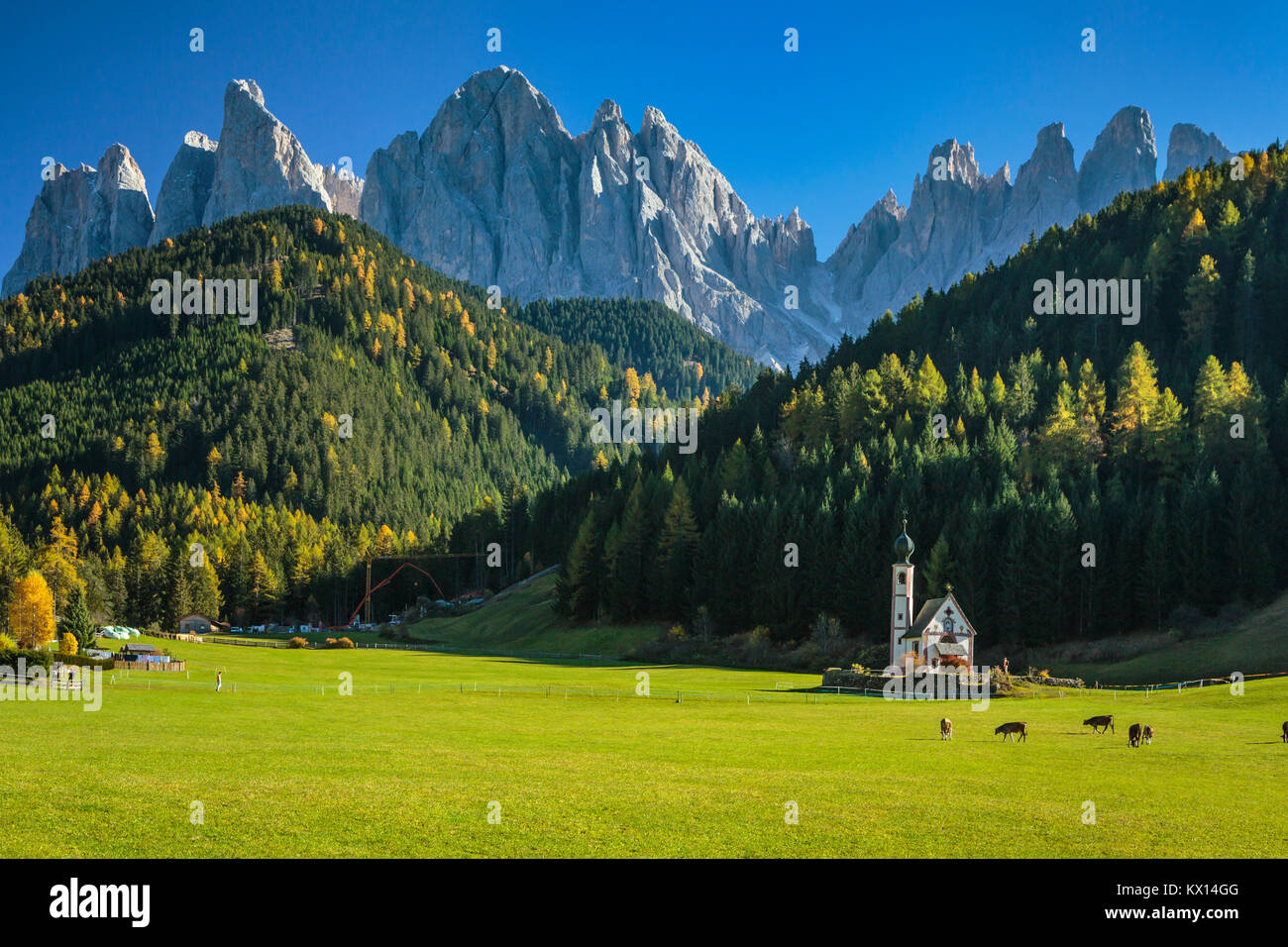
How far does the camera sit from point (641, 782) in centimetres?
2883

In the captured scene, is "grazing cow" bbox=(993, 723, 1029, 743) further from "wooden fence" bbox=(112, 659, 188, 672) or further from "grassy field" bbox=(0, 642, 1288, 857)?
"wooden fence" bbox=(112, 659, 188, 672)

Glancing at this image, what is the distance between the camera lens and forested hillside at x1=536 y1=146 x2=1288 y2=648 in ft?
298

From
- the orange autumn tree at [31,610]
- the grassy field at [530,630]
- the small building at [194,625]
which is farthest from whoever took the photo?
the small building at [194,625]

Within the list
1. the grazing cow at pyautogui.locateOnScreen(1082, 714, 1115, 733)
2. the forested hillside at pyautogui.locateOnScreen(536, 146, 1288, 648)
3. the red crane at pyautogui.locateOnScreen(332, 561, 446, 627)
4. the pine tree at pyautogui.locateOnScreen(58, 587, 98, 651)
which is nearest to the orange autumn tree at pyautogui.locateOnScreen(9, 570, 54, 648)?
the pine tree at pyautogui.locateOnScreen(58, 587, 98, 651)

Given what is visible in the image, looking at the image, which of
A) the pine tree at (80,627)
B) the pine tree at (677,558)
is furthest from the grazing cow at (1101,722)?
the pine tree at (80,627)

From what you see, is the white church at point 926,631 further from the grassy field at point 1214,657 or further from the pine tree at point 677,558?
the pine tree at point 677,558

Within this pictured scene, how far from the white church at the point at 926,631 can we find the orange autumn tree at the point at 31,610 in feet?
240

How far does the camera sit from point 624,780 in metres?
29.4

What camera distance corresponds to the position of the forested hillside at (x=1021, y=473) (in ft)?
298

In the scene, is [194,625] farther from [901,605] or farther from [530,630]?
[901,605]

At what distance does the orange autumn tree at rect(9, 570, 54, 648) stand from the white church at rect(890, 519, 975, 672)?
240ft

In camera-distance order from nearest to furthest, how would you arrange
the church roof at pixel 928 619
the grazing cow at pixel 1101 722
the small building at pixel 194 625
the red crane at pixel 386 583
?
1. the grazing cow at pixel 1101 722
2. the church roof at pixel 928 619
3. the small building at pixel 194 625
4. the red crane at pixel 386 583
